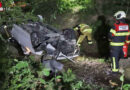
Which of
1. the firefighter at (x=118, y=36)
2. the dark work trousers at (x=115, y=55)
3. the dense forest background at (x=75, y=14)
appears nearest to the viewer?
the firefighter at (x=118, y=36)

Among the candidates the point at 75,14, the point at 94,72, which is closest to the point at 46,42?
the point at 94,72

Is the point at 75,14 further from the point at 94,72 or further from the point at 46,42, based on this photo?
the point at 94,72

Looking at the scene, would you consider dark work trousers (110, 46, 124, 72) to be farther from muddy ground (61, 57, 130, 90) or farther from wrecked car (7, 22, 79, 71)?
wrecked car (7, 22, 79, 71)

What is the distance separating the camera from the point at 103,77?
15.6ft

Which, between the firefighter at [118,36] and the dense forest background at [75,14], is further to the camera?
the dense forest background at [75,14]

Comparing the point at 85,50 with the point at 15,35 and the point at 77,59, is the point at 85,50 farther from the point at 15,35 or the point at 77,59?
the point at 15,35

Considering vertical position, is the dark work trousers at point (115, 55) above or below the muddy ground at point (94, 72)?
above

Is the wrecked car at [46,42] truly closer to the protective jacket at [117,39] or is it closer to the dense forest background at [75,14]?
the dense forest background at [75,14]

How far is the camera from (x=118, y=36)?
4828mm

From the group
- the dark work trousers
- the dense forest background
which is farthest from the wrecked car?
the dark work trousers

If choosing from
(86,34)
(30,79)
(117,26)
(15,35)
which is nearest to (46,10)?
(86,34)

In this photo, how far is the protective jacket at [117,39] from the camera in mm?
4766

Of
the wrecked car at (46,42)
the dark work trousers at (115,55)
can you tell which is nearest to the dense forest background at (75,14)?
the wrecked car at (46,42)

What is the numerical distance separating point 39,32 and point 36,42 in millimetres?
515
